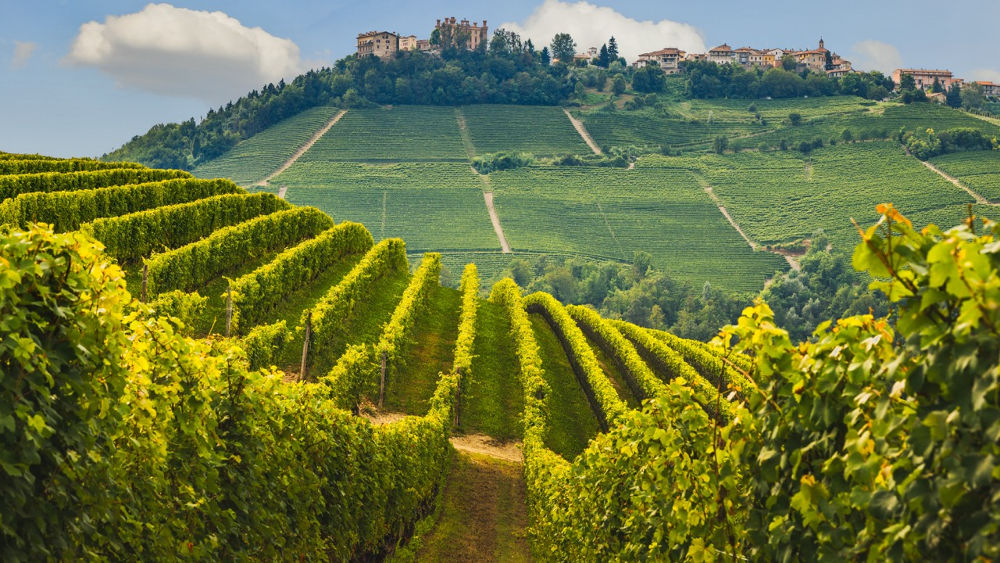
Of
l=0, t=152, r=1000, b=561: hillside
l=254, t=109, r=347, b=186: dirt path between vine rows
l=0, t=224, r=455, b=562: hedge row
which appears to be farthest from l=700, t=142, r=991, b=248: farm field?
l=0, t=224, r=455, b=562: hedge row

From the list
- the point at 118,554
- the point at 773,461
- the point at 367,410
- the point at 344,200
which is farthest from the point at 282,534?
the point at 344,200

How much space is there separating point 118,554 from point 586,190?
161699mm

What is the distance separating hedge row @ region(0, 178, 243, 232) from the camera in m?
34.2

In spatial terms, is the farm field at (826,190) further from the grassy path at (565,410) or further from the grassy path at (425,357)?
the grassy path at (565,410)

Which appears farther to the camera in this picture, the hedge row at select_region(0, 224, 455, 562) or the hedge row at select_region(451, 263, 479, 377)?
the hedge row at select_region(451, 263, 479, 377)

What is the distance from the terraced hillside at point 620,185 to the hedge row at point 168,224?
8267 centimetres

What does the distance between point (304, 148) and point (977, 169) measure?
124m

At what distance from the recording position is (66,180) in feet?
134

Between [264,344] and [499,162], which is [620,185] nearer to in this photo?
[499,162]

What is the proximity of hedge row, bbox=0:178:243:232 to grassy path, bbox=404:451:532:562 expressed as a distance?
16648 millimetres

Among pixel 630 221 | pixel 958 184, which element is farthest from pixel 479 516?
pixel 958 184

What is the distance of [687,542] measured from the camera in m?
7.87

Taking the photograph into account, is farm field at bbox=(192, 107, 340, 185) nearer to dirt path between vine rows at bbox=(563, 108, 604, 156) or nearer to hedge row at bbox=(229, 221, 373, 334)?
dirt path between vine rows at bbox=(563, 108, 604, 156)

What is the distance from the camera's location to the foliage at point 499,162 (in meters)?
172
